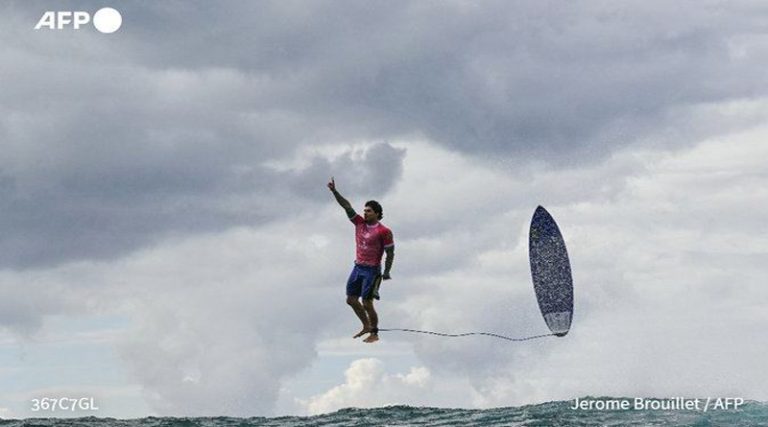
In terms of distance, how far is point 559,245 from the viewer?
1142 inches

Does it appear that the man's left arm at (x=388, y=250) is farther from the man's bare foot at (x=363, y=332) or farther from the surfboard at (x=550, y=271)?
the surfboard at (x=550, y=271)

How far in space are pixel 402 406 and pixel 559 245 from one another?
6305 mm

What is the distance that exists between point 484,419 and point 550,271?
5.26 m

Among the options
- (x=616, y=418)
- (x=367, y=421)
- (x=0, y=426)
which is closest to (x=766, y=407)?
(x=616, y=418)

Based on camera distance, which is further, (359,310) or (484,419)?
(484,419)

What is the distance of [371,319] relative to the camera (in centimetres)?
2512

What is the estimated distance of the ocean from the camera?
81.1 feet

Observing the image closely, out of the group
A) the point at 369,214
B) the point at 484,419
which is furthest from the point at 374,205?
the point at 484,419

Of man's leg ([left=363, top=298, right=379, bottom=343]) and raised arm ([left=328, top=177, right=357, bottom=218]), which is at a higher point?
raised arm ([left=328, top=177, right=357, bottom=218])

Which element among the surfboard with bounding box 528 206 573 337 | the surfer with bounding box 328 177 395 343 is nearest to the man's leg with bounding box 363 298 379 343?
the surfer with bounding box 328 177 395 343

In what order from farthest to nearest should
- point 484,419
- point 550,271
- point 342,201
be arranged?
point 550,271 → point 484,419 → point 342,201

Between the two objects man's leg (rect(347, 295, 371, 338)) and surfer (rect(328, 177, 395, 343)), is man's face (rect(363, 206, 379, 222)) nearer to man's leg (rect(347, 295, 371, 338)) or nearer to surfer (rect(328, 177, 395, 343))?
surfer (rect(328, 177, 395, 343))

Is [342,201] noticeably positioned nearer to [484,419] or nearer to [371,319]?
[371,319]

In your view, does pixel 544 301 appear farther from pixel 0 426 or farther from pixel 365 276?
pixel 0 426
